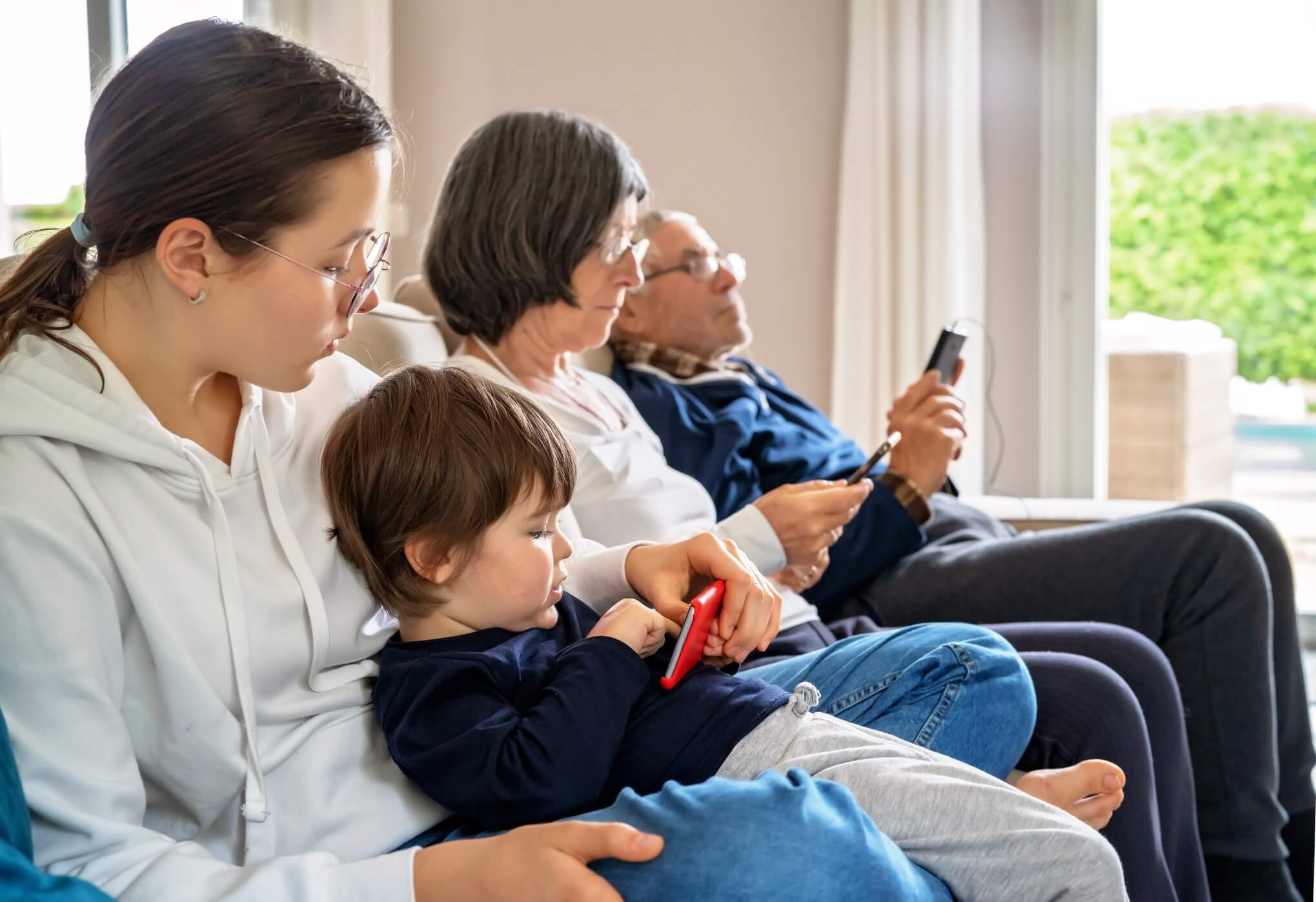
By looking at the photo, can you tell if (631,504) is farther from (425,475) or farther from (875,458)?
(425,475)

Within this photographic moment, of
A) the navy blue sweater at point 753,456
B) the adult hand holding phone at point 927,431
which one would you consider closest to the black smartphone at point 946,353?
the adult hand holding phone at point 927,431

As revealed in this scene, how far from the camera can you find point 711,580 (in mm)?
1290

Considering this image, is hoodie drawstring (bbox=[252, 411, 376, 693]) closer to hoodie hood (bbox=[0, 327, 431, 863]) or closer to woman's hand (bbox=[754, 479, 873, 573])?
hoodie hood (bbox=[0, 327, 431, 863])

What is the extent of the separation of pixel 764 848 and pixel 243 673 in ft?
1.49

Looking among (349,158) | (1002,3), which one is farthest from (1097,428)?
(349,158)

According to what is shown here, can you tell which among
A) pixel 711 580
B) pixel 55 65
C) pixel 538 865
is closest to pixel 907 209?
pixel 711 580

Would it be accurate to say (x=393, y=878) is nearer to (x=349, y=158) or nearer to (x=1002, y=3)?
(x=349, y=158)

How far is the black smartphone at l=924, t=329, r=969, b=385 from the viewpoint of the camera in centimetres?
203

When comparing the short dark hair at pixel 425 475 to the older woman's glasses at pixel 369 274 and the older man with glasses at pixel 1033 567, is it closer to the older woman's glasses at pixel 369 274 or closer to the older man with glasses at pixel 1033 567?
the older woman's glasses at pixel 369 274

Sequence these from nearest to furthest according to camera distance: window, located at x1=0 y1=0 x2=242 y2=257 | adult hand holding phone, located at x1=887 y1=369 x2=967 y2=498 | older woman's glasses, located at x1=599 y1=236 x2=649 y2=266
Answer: older woman's glasses, located at x1=599 y1=236 x2=649 y2=266 < adult hand holding phone, located at x1=887 y1=369 x2=967 y2=498 < window, located at x1=0 y1=0 x2=242 y2=257

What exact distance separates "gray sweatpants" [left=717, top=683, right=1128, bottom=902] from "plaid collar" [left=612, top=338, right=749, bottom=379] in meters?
1.05

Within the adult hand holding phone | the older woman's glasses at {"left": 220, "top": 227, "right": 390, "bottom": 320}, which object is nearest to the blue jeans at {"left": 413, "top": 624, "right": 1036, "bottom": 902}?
the older woman's glasses at {"left": 220, "top": 227, "right": 390, "bottom": 320}

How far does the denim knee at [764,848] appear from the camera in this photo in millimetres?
875

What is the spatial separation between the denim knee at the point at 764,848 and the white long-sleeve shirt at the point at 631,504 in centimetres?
63
